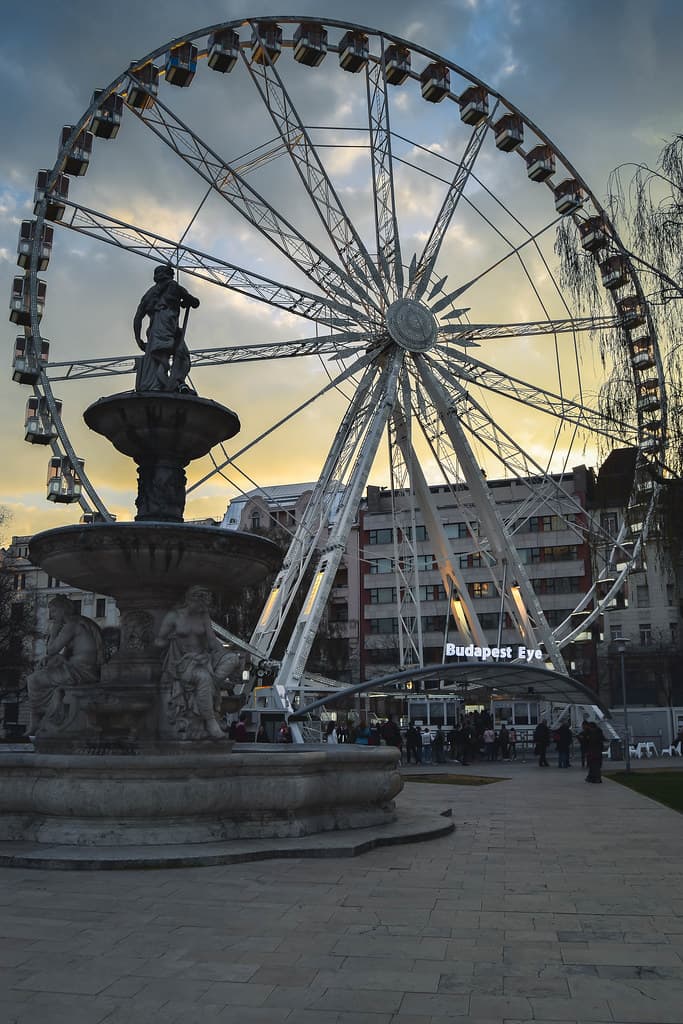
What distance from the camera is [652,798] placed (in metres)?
19.5

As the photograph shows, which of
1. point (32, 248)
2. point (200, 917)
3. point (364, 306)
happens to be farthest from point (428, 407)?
point (200, 917)

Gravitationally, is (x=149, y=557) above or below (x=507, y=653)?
below

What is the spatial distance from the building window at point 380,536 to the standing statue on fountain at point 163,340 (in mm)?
60849

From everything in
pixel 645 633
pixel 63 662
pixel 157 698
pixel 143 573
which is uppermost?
pixel 645 633

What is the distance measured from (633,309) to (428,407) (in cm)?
812

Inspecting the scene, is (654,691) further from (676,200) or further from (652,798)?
(676,200)

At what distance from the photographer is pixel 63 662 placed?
12.8 metres

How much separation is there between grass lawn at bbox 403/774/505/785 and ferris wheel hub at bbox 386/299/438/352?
12.9 metres

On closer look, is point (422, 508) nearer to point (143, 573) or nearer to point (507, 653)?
point (507, 653)

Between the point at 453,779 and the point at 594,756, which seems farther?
the point at 453,779

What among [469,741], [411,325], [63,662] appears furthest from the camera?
[469,741]

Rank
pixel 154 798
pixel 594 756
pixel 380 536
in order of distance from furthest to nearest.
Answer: pixel 380 536 < pixel 594 756 < pixel 154 798

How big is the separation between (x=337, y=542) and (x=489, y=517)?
6.09 metres

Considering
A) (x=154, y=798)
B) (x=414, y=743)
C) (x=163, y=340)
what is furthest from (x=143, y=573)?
(x=414, y=743)
